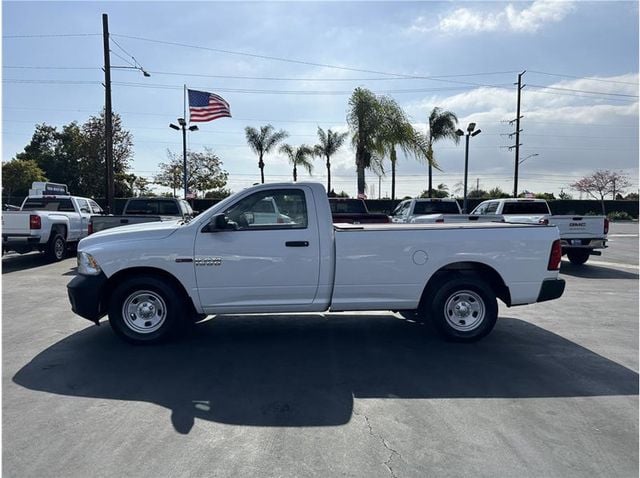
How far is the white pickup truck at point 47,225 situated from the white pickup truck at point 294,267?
8413 millimetres

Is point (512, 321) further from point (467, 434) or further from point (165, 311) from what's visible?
point (165, 311)

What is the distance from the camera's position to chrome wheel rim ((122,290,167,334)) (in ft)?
18.7

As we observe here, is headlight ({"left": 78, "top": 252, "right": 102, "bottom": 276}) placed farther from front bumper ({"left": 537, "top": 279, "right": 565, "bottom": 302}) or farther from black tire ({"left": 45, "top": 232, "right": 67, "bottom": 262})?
black tire ({"left": 45, "top": 232, "right": 67, "bottom": 262})

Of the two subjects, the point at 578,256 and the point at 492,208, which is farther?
the point at 492,208

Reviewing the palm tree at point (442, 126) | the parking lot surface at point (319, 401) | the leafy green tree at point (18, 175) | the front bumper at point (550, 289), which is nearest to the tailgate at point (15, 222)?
the parking lot surface at point (319, 401)

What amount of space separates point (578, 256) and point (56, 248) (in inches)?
622

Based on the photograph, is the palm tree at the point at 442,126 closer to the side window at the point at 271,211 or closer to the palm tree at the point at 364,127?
the palm tree at the point at 364,127

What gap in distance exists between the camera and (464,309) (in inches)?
235

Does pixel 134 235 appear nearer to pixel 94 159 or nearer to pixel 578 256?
pixel 578 256

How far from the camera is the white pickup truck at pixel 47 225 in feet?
40.8

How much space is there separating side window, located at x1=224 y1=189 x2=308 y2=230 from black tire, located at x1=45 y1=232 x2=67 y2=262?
10098mm

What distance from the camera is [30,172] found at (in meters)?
45.9

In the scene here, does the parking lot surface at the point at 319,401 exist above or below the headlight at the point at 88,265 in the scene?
below

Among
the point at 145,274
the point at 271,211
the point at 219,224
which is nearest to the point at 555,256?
the point at 271,211
